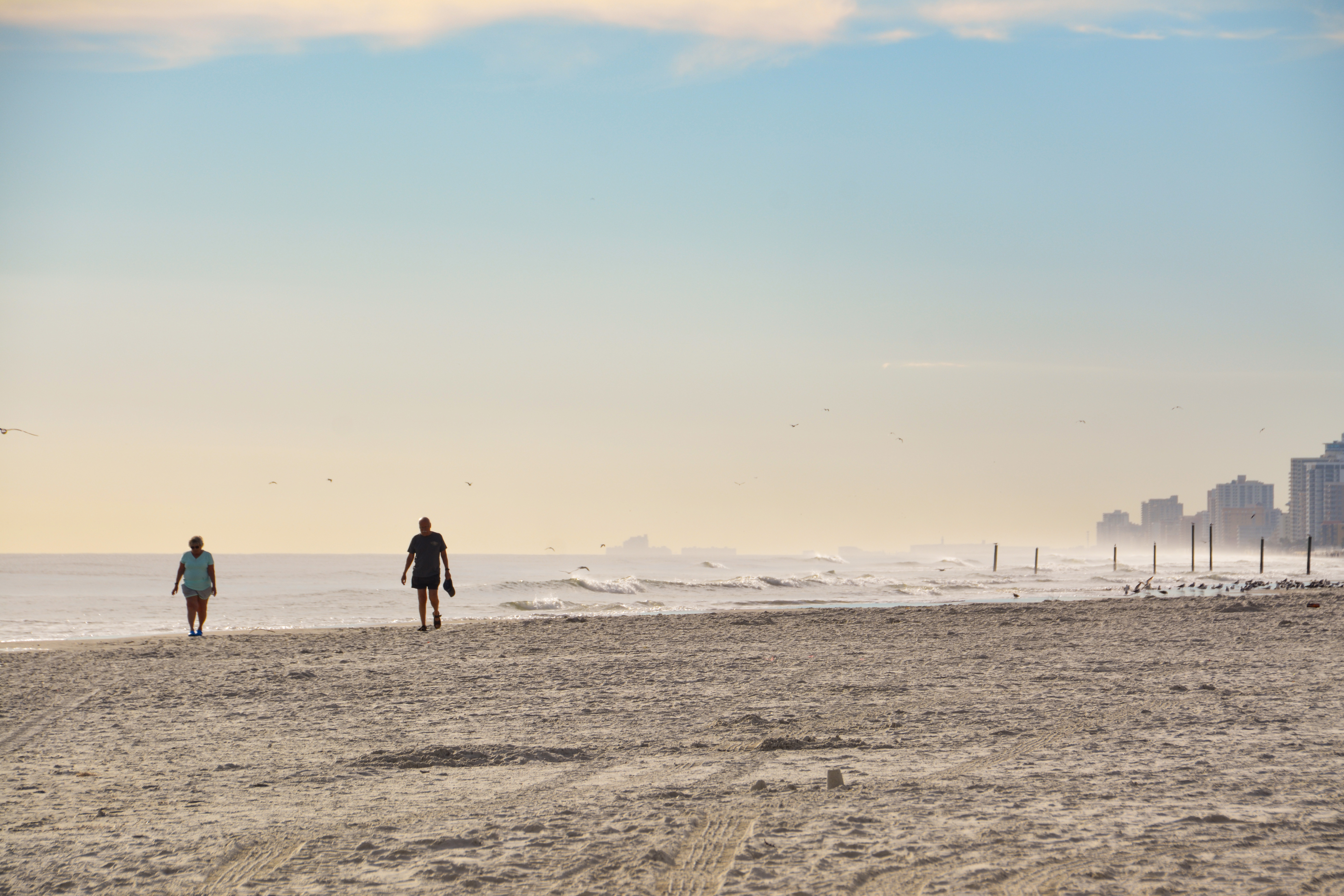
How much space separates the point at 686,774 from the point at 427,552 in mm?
10911

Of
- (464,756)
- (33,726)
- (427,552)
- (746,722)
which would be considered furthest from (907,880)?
(427,552)

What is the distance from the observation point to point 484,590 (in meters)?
36.2

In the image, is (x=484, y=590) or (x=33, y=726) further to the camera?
(x=484, y=590)

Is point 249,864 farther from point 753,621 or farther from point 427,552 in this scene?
point 753,621

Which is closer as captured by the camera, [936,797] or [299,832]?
[299,832]

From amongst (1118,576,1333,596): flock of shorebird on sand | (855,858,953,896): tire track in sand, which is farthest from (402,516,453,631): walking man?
(1118,576,1333,596): flock of shorebird on sand

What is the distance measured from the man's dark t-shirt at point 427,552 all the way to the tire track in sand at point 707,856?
11836 mm

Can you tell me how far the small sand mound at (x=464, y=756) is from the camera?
6.42 meters

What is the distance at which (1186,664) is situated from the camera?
10664mm

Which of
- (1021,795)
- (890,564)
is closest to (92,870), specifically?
(1021,795)

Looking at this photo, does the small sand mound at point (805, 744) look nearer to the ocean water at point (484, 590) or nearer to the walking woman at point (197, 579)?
the walking woman at point (197, 579)

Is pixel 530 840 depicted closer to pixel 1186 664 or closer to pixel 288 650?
pixel 1186 664

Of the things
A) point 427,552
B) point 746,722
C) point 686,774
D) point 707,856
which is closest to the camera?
point 707,856

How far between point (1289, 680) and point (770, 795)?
644cm
